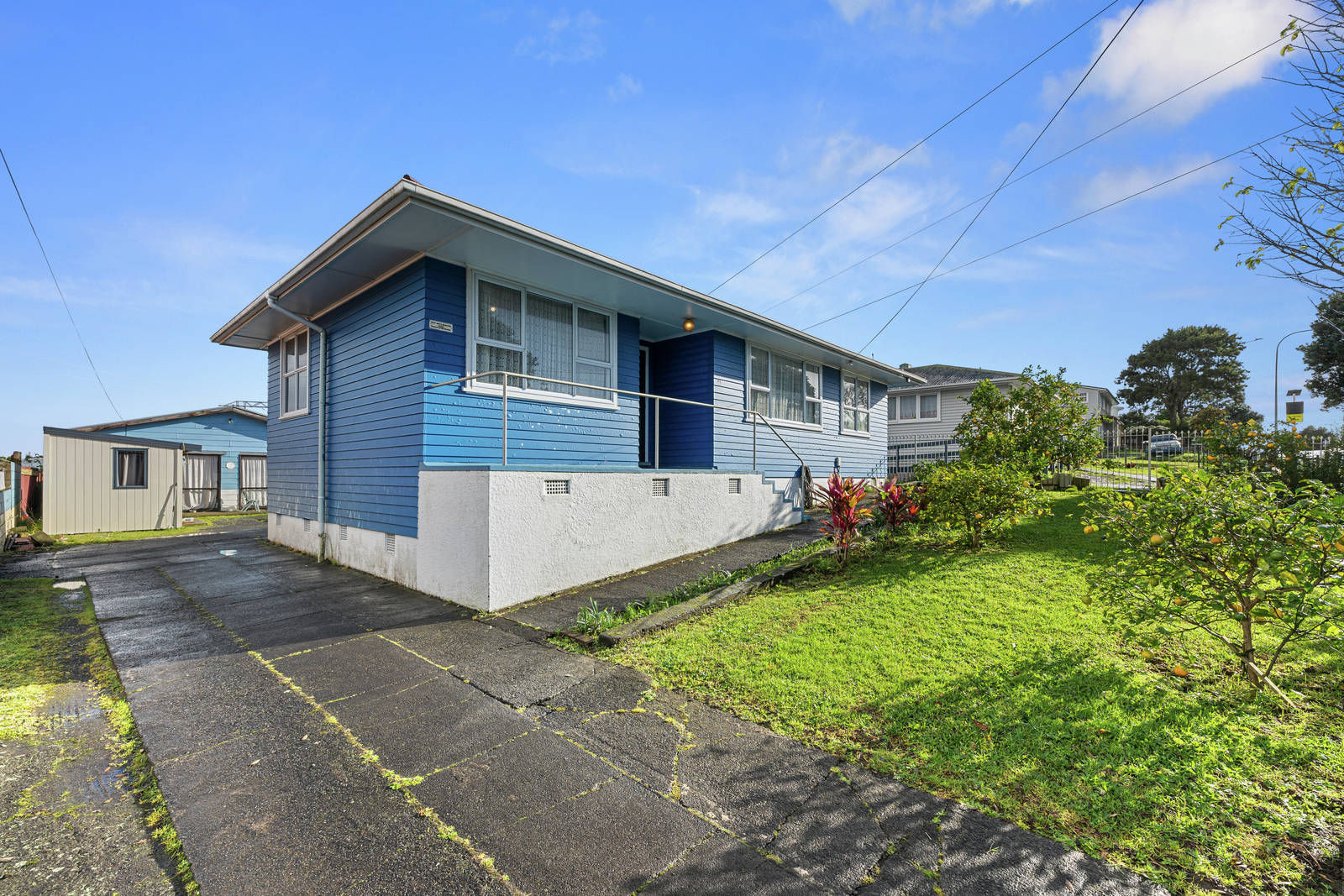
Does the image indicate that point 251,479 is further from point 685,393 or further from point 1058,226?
point 1058,226

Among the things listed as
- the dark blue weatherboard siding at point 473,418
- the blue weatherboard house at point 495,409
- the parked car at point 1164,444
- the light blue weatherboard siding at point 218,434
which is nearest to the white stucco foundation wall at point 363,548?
the blue weatherboard house at point 495,409

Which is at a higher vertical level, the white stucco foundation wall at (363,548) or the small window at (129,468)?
the small window at (129,468)

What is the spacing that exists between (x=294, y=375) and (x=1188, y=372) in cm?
5832

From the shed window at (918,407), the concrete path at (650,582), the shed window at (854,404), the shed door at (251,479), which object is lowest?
the concrete path at (650,582)

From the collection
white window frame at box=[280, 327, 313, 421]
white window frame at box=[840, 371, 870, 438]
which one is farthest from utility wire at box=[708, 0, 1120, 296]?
white window frame at box=[280, 327, 313, 421]

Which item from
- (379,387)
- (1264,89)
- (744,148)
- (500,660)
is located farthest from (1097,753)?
(744,148)

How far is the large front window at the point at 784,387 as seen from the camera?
1190 centimetres

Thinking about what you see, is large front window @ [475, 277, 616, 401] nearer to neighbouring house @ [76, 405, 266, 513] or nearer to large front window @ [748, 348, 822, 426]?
large front window @ [748, 348, 822, 426]

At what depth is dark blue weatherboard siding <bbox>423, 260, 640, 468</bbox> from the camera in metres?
7.10

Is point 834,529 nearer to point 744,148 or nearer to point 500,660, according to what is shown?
point 500,660

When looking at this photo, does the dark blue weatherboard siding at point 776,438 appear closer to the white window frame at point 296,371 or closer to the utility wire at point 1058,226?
the utility wire at point 1058,226

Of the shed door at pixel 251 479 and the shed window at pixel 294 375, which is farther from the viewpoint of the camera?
the shed door at pixel 251 479

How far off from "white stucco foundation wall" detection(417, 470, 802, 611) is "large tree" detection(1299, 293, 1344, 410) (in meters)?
35.0

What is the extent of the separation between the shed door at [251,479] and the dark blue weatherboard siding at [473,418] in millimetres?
19004
